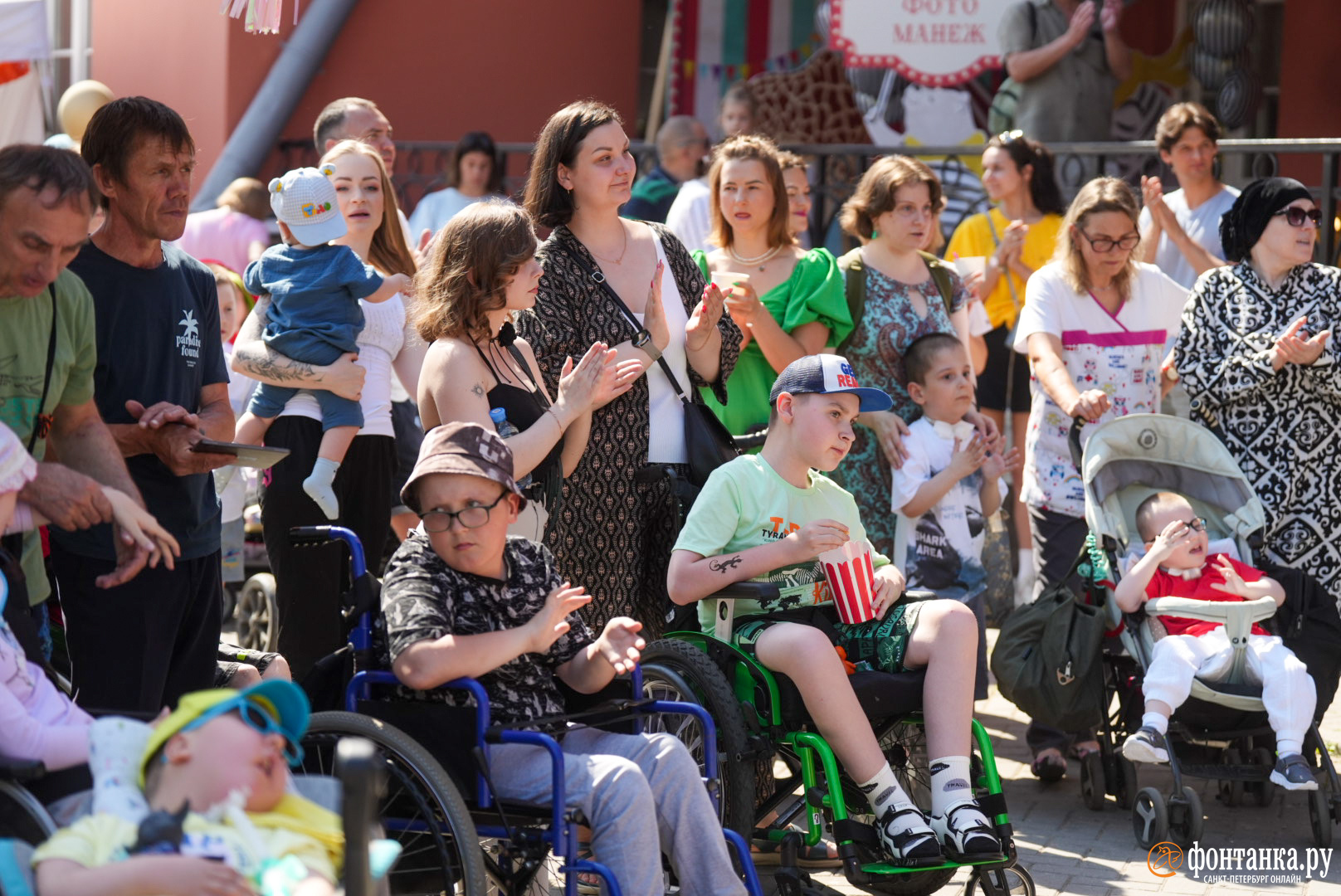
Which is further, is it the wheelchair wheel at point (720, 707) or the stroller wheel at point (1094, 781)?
the stroller wheel at point (1094, 781)

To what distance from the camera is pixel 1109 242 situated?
239 inches

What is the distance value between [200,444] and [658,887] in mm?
1497

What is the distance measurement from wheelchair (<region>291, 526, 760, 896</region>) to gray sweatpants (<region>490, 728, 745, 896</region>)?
47 mm

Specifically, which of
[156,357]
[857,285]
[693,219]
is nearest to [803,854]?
[156,357]

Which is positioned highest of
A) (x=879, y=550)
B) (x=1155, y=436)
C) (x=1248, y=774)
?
(x=1155, y=436)

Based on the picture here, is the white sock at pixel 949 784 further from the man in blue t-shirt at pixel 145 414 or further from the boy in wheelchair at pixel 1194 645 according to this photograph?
the man in blue t-shirt at pixel 145 414

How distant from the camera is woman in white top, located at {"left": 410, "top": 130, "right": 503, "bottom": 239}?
27.5 ft

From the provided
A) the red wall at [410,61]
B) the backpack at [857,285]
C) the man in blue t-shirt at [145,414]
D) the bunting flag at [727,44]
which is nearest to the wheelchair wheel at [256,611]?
the backpack at [857,285]

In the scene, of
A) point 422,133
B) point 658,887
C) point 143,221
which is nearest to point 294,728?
point 658,887

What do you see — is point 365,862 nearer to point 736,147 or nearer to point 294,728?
point 294,728

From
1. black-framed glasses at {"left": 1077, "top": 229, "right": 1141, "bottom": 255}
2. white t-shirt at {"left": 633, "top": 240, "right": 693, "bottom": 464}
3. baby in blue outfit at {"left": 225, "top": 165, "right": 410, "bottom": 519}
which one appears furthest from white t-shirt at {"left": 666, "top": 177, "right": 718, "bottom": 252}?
baby in blue outfit at {"left": 225, "top": 165, "right": 410, "bottom": 519}

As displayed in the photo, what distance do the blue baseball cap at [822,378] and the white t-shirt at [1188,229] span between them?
3.40 meters

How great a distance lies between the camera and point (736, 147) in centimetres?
605

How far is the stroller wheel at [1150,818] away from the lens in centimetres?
495
